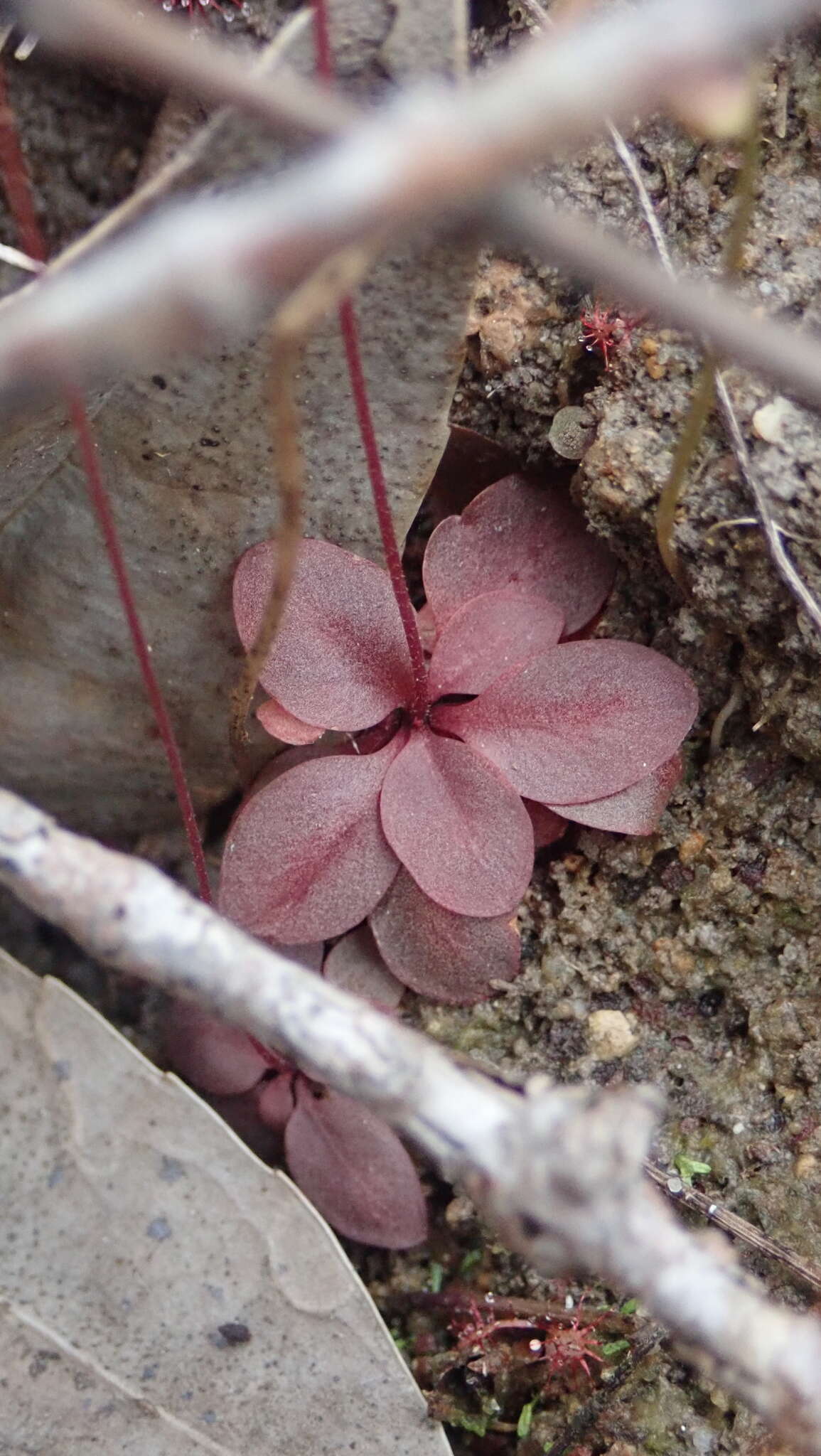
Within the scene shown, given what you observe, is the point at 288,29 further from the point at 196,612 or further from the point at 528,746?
the point at 528,746

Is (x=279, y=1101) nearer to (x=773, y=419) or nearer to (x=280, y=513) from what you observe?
(x=280, y=513)

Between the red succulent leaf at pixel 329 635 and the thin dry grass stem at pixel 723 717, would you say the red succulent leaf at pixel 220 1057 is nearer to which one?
the red succulent leaf at pixel 329 635

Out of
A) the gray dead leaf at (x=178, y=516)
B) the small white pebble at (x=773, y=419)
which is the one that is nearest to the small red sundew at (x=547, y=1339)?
the gray dead leaf at (x=178, y=516)

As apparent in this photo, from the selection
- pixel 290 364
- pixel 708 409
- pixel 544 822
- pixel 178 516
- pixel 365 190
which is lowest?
pixel 544 822

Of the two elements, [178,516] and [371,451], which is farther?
[178,516]

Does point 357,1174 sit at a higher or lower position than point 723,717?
lower

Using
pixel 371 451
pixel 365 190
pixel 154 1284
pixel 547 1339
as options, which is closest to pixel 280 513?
pixel 371 451
